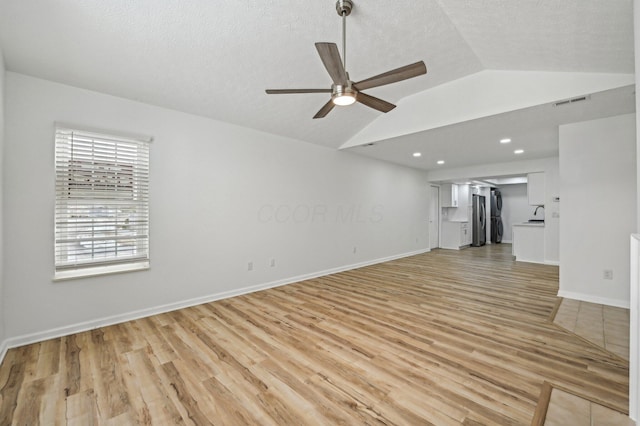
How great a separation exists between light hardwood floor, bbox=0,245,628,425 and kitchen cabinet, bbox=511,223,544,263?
3453 mm

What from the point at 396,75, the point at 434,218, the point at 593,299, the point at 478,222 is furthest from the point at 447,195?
the point at 396,75

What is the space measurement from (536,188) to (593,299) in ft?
11.1

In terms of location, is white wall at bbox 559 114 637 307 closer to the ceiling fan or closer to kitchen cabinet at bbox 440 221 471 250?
the ceiling fan

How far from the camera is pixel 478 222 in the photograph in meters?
9.42

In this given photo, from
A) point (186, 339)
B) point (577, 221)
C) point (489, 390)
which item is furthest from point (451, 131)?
point (186, 339)

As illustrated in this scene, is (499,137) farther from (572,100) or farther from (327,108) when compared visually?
(327,108)

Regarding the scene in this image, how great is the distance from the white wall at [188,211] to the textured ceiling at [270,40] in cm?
41

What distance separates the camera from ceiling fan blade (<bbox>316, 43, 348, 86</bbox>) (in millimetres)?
1705

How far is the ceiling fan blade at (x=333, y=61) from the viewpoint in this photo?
1.71 metres

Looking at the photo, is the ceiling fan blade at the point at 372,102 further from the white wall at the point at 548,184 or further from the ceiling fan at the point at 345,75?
the white wall at the point at 548,184

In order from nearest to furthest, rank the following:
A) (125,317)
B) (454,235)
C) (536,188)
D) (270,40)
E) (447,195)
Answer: (270,40)
(125,317)
(536,188)
(454,235)
(447,195)

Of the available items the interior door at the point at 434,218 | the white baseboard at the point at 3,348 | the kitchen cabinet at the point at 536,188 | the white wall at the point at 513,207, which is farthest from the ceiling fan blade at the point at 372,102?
the white wall at the point at 513,207

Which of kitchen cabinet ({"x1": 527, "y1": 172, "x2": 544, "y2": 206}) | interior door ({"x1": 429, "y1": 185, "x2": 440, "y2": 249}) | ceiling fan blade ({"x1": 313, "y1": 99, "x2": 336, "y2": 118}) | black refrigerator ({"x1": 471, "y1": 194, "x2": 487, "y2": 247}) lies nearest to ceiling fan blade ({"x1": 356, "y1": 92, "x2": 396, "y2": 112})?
ceiling fan blade ({"x1": 313, "y1": 99, "x2": 336, "y2": 118})

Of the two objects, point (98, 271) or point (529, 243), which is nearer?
point (98, 271)
